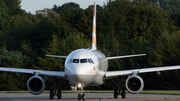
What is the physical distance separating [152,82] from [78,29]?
1990cm

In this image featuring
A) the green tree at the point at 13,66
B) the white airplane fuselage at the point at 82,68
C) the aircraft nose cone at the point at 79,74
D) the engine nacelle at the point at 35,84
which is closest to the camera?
the aircraft nose cone at the point at 79,74

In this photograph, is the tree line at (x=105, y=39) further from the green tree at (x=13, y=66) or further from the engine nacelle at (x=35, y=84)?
the engine nacelle at (x=35, y=84)

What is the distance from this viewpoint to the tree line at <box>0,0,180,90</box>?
49.9 m

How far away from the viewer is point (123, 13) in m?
68.8

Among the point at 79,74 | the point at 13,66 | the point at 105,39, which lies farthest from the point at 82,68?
the point at 105,39

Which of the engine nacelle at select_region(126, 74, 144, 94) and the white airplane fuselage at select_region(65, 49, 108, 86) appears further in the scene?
the engine nacelle at select_region(126, 74, 144, 94)

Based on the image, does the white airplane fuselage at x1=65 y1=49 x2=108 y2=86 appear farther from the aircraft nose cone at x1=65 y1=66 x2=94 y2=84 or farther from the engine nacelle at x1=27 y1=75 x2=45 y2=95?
the engine nacelle at x1=27 y1=75 x2=45 y2=95

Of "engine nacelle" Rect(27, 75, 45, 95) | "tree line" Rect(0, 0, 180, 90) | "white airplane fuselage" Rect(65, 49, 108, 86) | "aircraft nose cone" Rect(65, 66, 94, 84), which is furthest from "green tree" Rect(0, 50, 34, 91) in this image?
"aircraft nose cone" Rect(65, 66, 94, 84)

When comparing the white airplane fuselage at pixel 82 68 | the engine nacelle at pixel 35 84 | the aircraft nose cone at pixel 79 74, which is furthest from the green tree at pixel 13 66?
the aircraft nose cone at pixel 79 74

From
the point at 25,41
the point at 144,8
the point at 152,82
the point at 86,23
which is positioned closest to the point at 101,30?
the point at 86,23

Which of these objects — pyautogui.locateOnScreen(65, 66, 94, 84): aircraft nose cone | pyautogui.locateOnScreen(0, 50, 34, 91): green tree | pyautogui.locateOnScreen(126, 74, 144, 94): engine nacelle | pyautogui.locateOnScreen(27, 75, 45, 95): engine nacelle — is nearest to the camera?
pyautogui.locateOnScreen(65, 66, 94, 84): aircraft nose cone

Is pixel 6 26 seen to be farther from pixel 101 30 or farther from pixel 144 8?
pixel 144 8

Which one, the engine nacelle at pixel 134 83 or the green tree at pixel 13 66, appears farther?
the green tree at pixel 13 66

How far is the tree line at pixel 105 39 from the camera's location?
164 ft
